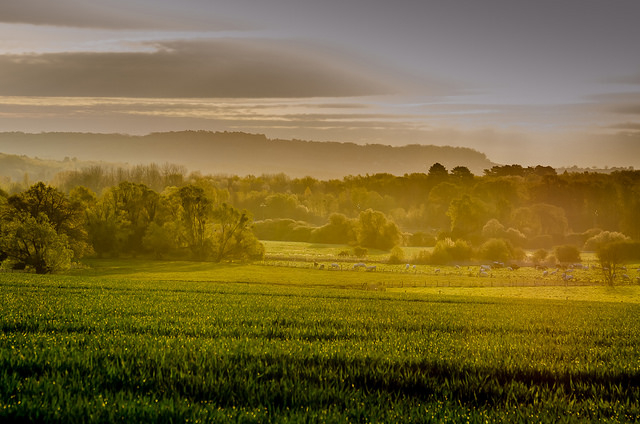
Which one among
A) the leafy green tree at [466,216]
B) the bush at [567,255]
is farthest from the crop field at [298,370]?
the leafy green tree at [466,216]

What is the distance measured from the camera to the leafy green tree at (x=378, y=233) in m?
170

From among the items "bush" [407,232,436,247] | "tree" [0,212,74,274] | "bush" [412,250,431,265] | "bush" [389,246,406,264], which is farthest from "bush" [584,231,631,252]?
"tree" [0,212,74,274]

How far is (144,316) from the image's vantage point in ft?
73.3

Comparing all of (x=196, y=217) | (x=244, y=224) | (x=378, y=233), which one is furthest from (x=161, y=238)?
(x=378, y=233)

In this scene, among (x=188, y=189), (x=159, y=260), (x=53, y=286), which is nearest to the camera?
(x=53, y=286)

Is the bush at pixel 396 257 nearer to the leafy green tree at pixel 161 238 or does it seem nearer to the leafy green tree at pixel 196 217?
the leafy green tree at pixel 196 217

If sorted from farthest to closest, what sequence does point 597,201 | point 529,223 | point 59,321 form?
point 597,201 → point 529,223 → point 59,321

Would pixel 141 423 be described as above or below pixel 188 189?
below

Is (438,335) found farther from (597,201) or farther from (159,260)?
(597,201)

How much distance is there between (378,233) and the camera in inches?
6708

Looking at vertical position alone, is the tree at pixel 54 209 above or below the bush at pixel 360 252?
above

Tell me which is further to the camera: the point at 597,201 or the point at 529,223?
the point at 597,201

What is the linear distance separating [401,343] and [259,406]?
766 cm

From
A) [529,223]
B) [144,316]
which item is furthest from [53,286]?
[529,223]
